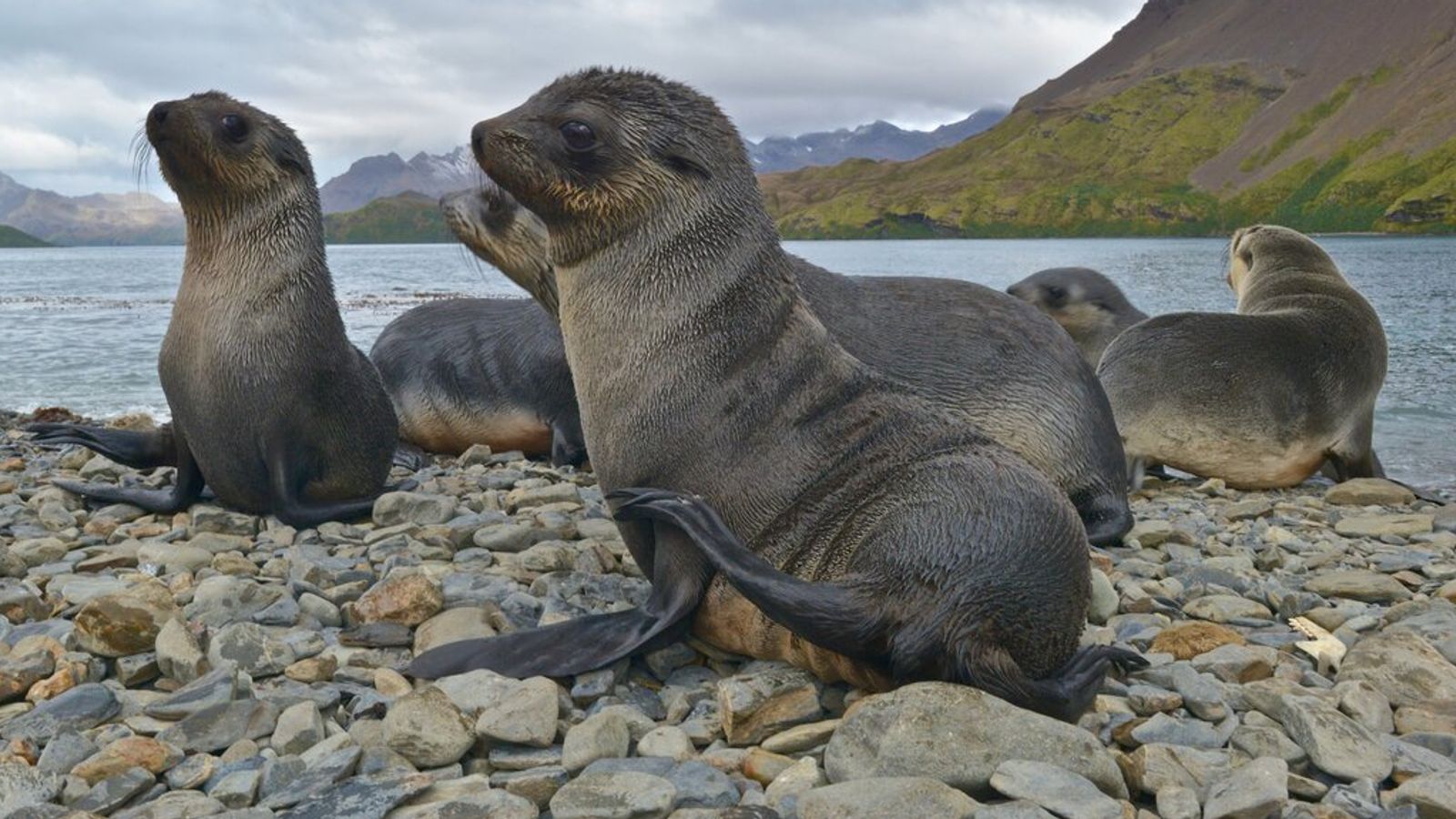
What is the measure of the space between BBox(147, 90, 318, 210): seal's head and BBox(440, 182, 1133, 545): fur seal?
4.66 ft

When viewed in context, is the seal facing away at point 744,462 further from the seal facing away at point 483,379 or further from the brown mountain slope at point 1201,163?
the brown mountain slope at point 1201,163

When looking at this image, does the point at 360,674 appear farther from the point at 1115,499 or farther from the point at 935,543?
the point at 1115,499

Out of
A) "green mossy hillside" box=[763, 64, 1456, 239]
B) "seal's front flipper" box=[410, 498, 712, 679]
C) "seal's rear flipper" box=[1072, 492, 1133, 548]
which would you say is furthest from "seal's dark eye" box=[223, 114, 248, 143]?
"green mossy hillside" box=[763, 64, 1456, 239]

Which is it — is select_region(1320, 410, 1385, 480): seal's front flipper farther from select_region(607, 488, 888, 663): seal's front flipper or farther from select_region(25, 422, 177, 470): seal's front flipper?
select_region(25, 422, 177, 470): seal's front flipper

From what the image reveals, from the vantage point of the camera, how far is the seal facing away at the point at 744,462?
3082mm

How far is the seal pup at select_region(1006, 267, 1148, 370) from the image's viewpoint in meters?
9.91

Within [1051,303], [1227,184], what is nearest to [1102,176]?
[1227,184]

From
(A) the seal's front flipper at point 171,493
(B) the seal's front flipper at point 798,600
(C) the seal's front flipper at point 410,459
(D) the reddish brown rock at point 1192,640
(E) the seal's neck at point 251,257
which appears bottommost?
(C) the seal's front flipper at point 410,459

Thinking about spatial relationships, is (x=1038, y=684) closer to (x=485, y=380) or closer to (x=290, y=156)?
(x=290, y=156)

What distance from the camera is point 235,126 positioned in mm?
5871

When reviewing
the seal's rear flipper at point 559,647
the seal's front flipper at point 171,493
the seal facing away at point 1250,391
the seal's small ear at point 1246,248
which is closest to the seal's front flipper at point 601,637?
the seal's rear flipper at point 559,647

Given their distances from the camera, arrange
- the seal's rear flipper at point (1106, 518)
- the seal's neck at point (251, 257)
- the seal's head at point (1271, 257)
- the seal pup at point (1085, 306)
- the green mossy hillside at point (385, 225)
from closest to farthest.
Answer: the seal's rear flipper at point (1106, 518) < the seal's neck at point (251, 257) < the seal's head at point (1271, 257) < the seal pup at point (1085, 306) < the green mossy hillside at point (385, 225)

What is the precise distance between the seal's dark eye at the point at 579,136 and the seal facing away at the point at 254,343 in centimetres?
262

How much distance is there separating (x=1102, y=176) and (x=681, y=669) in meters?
154
